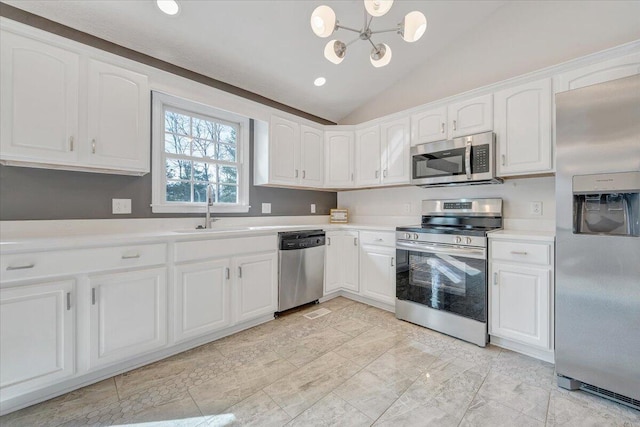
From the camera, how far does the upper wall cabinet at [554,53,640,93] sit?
1896 millimetres

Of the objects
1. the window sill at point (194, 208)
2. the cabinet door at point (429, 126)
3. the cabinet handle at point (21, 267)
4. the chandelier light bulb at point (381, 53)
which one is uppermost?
the chandelier light bulb at point (381, 53)

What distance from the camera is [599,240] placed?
169 cm

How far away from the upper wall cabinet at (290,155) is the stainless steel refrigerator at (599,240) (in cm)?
244

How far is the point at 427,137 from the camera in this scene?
9.76 feet

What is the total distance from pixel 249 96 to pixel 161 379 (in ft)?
9.33

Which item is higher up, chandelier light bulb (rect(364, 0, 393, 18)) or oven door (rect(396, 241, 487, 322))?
chandelier light bulb (rect(364, 0, 393, 18))

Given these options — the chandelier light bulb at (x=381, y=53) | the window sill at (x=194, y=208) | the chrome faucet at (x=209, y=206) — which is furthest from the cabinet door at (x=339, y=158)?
the chandelier light bulb at (x=381, y=53)

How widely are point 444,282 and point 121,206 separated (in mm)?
2913

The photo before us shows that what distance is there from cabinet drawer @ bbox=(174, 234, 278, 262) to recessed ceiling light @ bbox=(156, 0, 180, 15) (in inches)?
71.6

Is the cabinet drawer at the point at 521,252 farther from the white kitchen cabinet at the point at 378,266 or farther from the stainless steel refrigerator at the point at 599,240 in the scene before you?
the white kitchen cabinet at the point at 378,266

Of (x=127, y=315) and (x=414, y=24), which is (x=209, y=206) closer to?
(x=127, y=315)

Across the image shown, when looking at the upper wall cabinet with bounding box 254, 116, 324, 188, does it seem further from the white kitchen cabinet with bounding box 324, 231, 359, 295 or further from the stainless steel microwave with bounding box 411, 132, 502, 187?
the stainless steel microwave with bounding box 411, 132, 502, 187

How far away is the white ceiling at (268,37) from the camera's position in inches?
84.2

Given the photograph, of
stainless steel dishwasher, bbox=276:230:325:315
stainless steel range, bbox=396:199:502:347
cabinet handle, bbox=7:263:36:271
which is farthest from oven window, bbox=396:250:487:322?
cabinet handle, bbox=7:263:36:271
